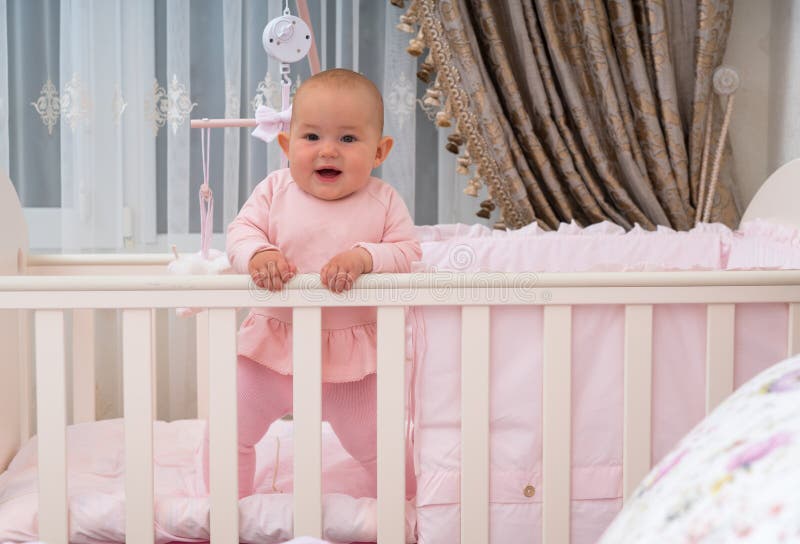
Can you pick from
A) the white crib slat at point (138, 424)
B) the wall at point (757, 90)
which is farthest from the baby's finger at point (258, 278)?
the wall at point (757, 90)

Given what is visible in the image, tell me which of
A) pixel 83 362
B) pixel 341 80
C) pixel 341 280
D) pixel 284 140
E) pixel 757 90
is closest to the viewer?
pixel 341 280

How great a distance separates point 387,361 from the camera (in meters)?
1.09

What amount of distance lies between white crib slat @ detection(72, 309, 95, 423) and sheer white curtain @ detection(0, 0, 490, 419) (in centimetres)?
30

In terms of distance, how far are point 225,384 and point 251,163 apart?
1.01 m

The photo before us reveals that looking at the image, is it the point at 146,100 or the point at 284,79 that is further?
the point at 146,100

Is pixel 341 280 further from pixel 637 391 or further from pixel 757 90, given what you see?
pixel 757 90

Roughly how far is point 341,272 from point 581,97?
1.07 m

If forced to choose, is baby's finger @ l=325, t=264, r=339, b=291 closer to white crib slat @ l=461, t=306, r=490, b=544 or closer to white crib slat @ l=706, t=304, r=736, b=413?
white crib slat @ l=461, t=306, r=490, b=544

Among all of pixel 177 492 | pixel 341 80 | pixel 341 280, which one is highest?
pixel 341 80

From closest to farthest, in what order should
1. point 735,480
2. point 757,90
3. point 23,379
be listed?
point 735,480 → point 23,379 → point 757,90

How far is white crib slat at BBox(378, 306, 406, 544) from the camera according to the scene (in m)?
1.09

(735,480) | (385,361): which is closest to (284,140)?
(385,361)

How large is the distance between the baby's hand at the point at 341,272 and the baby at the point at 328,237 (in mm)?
55

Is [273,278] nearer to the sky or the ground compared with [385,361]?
nearer to the sky
